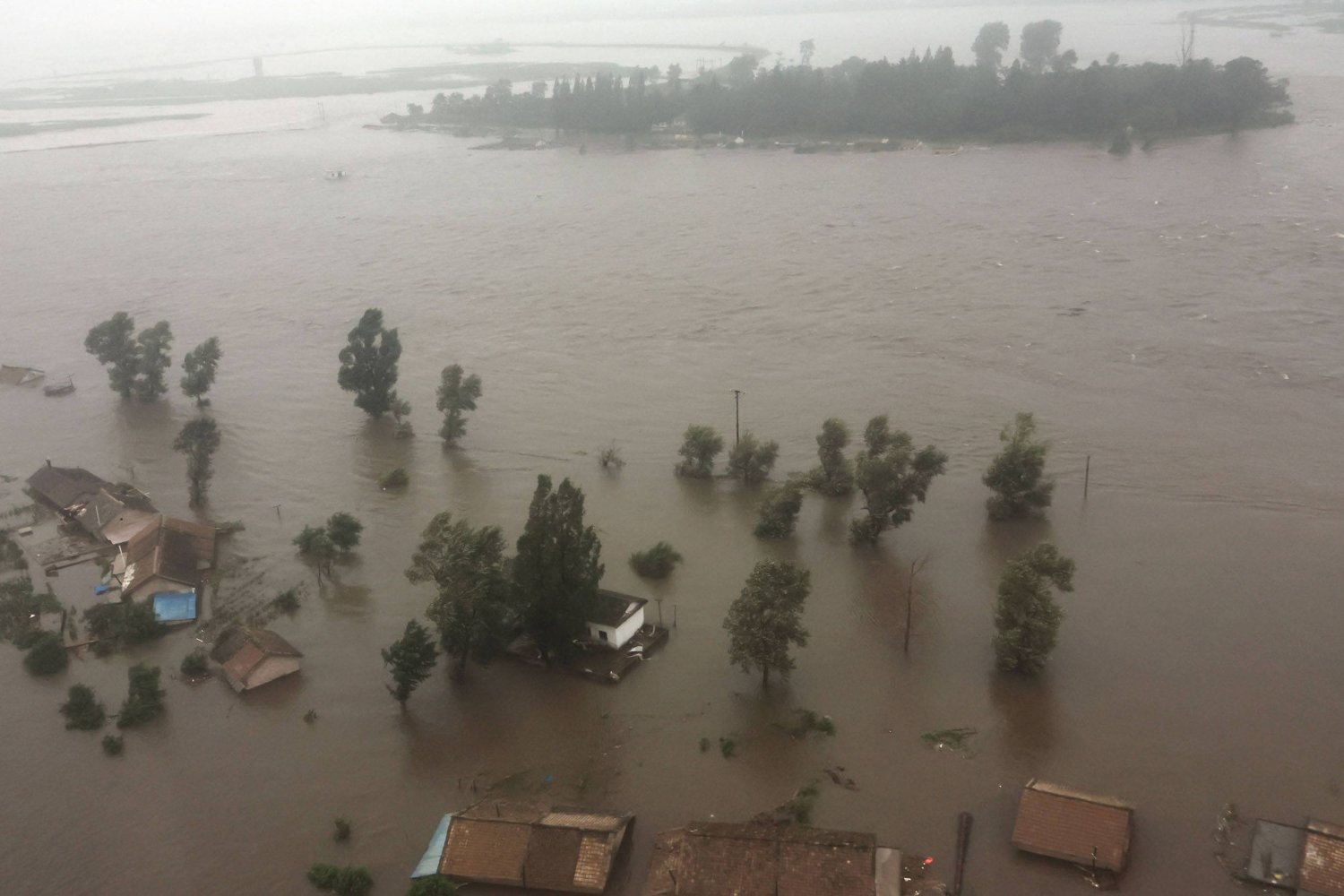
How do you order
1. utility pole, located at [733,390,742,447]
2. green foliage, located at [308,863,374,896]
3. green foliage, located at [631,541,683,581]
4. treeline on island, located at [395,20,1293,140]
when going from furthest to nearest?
1. treeline on island, located at [395,20,1293,140]
2. utility pole, located at [733,390,742,447]
3. green foliage, located at [631,541,683,581]
4. green foliage, located at [308,863,374,896]

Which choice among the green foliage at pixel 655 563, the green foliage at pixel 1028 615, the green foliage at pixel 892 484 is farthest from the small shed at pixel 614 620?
the green foliage at pixel 1028 615

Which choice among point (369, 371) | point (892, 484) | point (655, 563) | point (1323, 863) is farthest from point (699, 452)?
point (1323, 863)

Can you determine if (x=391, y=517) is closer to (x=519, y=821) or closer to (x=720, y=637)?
(x=720, y=637)

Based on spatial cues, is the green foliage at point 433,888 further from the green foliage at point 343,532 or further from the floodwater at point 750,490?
the green foliage at point 343,532

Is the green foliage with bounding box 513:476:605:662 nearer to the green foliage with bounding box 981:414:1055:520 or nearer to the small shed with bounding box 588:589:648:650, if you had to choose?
the small shed with bounding box 588:589:648:650

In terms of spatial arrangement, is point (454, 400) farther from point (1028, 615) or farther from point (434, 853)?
point (1028, 615)

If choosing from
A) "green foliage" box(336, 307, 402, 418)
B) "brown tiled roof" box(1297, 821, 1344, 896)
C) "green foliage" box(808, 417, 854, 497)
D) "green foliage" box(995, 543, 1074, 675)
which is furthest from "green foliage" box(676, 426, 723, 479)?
"brown tiled roof" box(1297, 821, 1344, 896)
